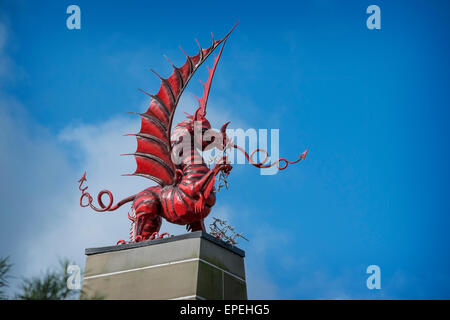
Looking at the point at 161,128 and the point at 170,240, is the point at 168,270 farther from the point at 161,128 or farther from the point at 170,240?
the point at 161,128

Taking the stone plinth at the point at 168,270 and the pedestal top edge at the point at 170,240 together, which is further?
the pedestal top edge at the point at 170,240

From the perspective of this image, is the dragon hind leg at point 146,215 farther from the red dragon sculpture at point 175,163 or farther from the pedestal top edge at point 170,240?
the pedestal top edge at point 170,240

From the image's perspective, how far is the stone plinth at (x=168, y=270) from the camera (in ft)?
18.6

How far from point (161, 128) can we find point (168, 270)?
2074 millimetres

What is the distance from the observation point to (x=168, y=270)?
5781mm

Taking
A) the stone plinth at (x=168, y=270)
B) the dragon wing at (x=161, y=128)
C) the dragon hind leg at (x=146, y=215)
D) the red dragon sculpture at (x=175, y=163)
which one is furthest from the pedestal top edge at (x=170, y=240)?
the dragon wing at (x=161, y=128)

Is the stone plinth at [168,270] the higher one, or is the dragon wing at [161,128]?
the dragon wing at [161,128]

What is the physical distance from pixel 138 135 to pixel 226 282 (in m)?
2.29

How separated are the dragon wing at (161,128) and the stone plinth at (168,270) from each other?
1.14 m

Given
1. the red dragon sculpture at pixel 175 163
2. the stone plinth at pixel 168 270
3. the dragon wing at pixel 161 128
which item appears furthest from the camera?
the dragon wing at pixel 161 128

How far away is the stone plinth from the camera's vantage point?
18.6ft

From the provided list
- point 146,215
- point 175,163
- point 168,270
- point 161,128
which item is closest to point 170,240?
point 168,270

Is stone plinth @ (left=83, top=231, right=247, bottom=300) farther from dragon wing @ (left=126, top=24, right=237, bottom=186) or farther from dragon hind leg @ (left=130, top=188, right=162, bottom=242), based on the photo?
dragon wing @ (left=126, top=24, right=237, bottom=186)
